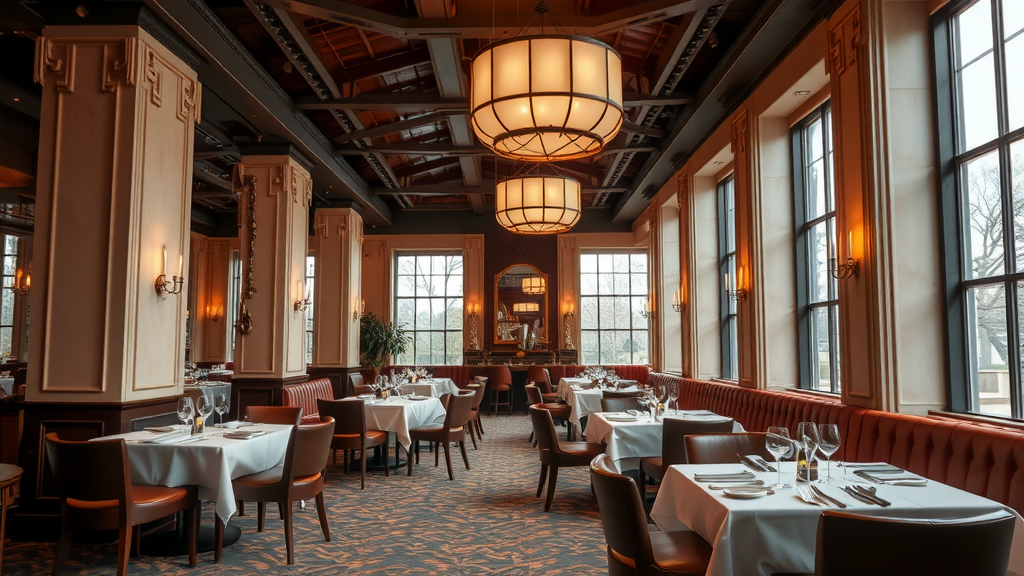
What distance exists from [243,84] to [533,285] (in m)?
9.56

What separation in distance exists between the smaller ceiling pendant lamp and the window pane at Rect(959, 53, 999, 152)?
11.2 meters

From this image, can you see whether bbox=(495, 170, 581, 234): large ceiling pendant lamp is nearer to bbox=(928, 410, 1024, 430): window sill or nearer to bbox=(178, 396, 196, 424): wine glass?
bbox=(928, 410, 1024, 430): window sill

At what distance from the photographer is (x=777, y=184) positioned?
763cm

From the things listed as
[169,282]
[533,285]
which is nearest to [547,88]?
[169,282]

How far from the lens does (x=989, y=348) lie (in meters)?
4.58

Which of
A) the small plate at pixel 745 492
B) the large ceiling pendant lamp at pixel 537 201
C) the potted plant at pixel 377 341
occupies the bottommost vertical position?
the small plate at pixel 745 492

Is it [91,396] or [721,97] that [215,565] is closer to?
[91,396]

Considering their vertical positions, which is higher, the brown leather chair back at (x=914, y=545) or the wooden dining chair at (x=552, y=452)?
the brown leather chair back at (x=914, y=545)

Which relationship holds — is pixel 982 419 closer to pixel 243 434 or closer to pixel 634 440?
pixel 634 440

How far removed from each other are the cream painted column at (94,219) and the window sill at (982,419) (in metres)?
5.99

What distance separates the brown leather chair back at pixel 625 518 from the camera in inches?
102

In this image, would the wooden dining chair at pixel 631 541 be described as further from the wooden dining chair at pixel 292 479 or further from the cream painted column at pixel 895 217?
the cream painted column at pixel 895 217

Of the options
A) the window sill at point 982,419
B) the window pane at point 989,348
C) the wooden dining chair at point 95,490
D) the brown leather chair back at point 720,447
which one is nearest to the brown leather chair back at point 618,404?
the window sill at point 982,419

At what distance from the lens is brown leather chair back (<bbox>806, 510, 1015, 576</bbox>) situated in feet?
6.04
